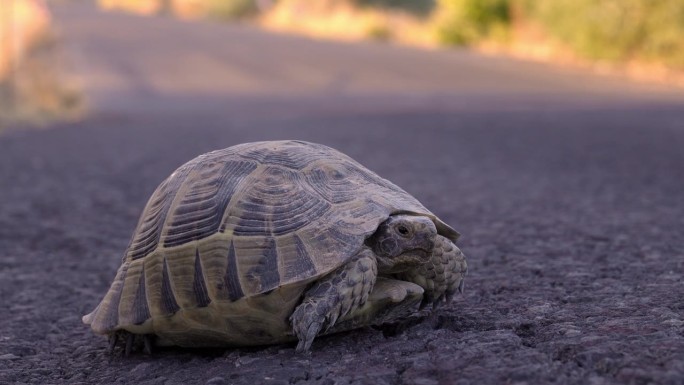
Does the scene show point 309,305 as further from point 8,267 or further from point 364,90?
point 364,90

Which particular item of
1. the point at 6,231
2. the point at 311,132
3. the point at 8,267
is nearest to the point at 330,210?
the point at 8,267

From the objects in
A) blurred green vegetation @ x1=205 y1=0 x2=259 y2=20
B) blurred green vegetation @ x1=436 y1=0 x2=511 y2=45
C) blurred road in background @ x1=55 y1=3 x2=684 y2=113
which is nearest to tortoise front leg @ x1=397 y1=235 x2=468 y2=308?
blurred road in background @ x1=55 y1=3 x2=684 y2=113

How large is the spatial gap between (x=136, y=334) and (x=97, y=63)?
72.3 ft

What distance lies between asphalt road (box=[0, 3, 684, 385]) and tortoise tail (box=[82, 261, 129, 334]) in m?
0.12

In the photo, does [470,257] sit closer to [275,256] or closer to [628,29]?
[275,256]

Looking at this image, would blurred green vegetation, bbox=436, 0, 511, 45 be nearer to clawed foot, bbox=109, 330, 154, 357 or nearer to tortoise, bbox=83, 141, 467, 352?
tortoise, bbox=83, 141, 467, 352

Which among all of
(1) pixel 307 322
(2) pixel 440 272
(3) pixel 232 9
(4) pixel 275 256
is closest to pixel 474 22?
(3) pixel 232 9

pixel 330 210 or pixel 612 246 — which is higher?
pixel 330 210

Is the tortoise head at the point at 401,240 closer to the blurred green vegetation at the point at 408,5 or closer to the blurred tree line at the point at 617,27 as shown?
the blurred tree line at the point at 617,27

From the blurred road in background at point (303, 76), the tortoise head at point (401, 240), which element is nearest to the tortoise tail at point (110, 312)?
the tortoise head at point (401, 240)

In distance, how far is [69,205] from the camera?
6.79 meters

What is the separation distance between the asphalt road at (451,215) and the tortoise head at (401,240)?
0.26m

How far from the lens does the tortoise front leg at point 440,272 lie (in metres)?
3.17

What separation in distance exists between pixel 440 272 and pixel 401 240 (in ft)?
0.80
